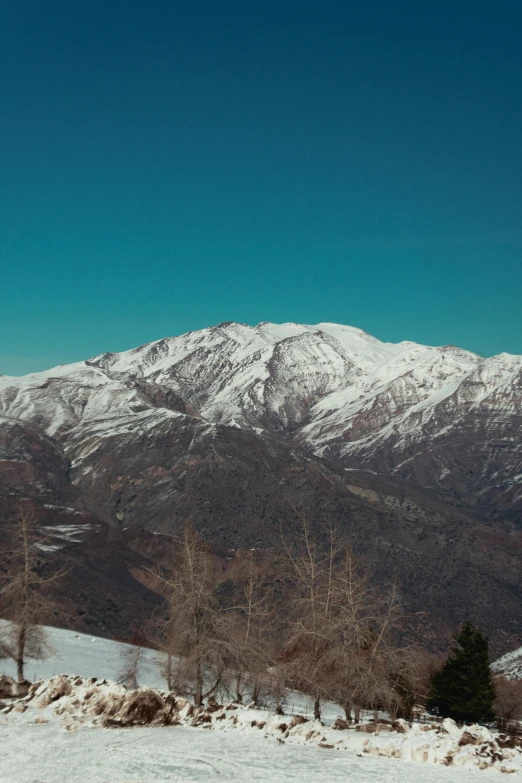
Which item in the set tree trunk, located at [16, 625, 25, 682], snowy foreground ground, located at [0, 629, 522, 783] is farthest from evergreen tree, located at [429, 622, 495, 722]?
tree trunk, located at [16, 625, 25, 682]

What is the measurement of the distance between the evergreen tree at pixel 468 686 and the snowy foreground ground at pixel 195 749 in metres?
19.2

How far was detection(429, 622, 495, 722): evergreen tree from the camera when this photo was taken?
40.2m

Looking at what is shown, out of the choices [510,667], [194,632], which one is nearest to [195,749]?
[194,632]

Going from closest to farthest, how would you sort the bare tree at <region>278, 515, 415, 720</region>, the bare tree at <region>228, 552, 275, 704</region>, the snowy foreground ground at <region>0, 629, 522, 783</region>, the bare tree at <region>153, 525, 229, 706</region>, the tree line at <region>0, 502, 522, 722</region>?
the snowy foreground ground at <region>0, 629, 522, 783</region> < the bare tree at <region>278, 515, 415, 720</region> < the tree line at <region>0, 502, 522, 722</region> < the bare tree at <region>153, 525, 229, 706</region> < the bare tree at <region>228, 552, 275, 704</region>

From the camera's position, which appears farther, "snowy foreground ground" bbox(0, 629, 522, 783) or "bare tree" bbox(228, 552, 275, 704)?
"bare tree" bbox(228, 552, 275, 704)

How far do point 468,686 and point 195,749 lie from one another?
24444 millimetres

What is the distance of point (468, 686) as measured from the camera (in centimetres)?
4044

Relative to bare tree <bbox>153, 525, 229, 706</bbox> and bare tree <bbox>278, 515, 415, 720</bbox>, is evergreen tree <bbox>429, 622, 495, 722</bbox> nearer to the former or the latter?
bare tree <bbox>278, 515, 415, 720</bbox>

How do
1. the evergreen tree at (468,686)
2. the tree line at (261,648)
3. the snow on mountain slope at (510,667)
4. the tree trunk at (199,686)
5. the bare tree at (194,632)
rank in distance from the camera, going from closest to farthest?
the tree line at (261,648) < the tree trunk at (199,686) < the bare tree at (194,632) < the evergreen tree at (468,686) < the snow on mountain slope at (510,667)

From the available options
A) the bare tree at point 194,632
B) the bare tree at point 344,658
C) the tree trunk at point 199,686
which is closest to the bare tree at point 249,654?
the bare tree at point 194,632

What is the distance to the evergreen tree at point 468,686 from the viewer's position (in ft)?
132

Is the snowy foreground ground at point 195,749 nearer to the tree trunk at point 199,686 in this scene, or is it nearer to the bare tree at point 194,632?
the tree trunk at point 199,686

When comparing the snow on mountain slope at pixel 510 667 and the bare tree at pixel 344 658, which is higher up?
the bare tree at pixel 344 658

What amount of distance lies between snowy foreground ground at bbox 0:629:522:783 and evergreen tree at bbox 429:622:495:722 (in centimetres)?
1919
